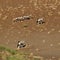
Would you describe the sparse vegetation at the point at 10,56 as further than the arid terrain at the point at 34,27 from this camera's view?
No

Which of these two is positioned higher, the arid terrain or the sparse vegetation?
the sparse vegetation

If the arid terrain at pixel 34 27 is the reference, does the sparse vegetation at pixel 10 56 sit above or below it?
above

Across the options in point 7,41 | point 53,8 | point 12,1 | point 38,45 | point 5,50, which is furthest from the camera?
point 12,1

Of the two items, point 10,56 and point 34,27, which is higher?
point 10,56

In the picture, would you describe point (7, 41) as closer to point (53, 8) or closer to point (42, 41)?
point (42, 41)

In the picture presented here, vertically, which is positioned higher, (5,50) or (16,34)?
(5,50)

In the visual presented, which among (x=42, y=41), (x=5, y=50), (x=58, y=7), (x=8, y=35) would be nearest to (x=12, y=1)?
(x=58, y=7)

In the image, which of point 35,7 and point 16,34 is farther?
point 35,7

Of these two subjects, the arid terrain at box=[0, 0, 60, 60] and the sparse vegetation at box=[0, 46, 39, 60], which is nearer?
the sparse vegetation at box=[0, 46, 39, 60]
